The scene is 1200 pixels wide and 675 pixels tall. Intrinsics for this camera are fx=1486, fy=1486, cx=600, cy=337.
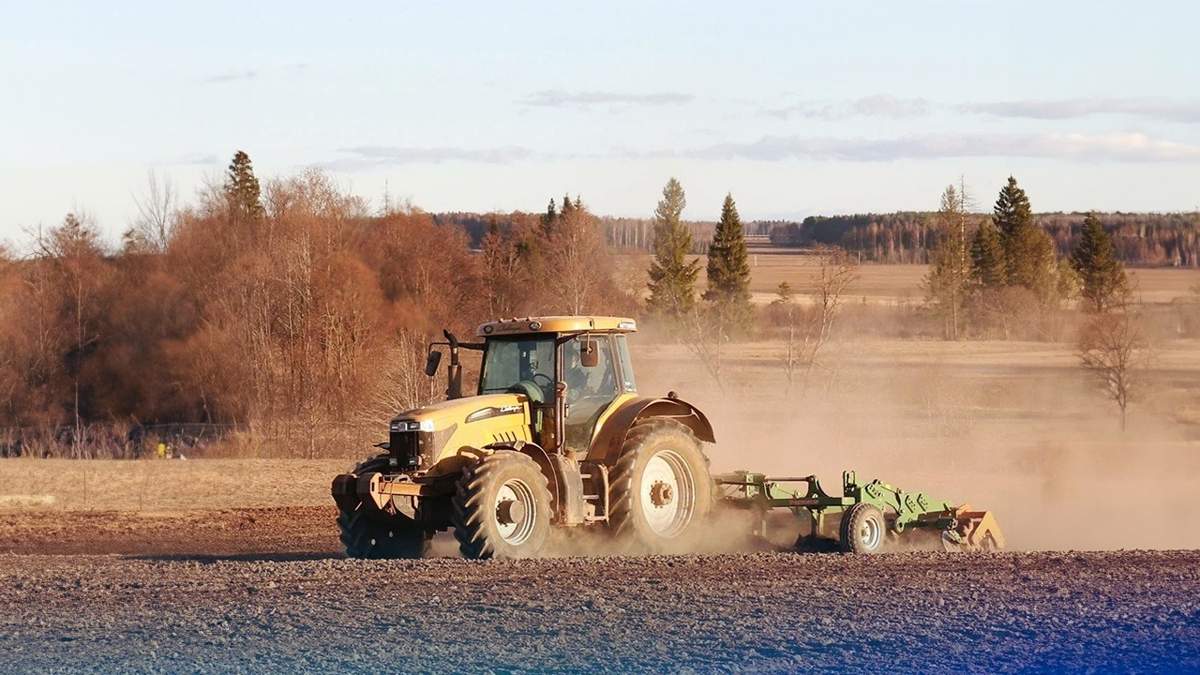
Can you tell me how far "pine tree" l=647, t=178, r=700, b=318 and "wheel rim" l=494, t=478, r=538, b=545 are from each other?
60.1m

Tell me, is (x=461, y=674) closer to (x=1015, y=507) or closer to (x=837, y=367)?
(x=1015, y=507)

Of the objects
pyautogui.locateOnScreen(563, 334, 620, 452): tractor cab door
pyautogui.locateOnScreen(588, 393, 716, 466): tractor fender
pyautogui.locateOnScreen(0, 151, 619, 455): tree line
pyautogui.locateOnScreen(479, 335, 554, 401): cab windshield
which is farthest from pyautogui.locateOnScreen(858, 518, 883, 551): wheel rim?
pyautogui.locateOnScreen(0, 151, 619, 455): tree line

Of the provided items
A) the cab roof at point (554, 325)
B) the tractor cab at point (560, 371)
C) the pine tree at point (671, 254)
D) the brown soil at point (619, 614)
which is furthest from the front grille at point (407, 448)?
the pine tree at point (671, 254)

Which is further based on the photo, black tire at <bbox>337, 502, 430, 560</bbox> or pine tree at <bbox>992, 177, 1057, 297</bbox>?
pine tree at <bbox>992, 177, 1057, 297</bbox>

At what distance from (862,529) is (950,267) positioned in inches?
3155

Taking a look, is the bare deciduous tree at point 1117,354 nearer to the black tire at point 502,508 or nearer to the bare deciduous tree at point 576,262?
the bare deciduous tree at point 576,262

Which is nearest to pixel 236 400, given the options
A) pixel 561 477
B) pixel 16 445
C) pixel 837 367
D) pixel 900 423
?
pixel 16 445

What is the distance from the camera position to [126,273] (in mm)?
75188

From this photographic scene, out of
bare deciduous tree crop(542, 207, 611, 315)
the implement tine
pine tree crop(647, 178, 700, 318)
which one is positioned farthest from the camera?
pine tree crop(647, 178, 700, 318)

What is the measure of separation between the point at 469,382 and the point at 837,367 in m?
21.4

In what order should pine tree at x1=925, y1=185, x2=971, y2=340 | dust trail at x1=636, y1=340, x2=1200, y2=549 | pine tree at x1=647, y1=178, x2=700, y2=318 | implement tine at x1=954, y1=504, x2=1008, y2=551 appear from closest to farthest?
1. implement tine at x1=954, y1=504, x2=1008, y2=551
2. dust trail at x1=636, y1=340, x2=1200, y2=549
3. pine tree at x1=647, y1=178, x2=700, y2=318
4. pine tree at x1=925, y1=185, x2=971, y2=340

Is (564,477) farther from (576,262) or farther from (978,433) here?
(576,262)

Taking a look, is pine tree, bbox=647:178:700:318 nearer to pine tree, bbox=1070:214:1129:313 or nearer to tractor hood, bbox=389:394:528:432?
pine tree, bbox=1070:214:1129:313

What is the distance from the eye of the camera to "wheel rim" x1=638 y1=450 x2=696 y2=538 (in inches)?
641
